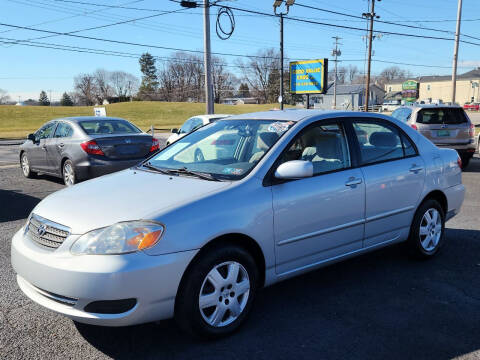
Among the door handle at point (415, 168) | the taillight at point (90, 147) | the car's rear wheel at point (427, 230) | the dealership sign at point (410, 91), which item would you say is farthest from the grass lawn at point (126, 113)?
the door handle at point (415, 168)

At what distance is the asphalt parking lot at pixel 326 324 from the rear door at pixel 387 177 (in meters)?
0.51

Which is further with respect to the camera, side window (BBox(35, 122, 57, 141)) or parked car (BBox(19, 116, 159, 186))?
side window (BBox(35, 122, 57, 141))

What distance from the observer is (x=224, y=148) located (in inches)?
162

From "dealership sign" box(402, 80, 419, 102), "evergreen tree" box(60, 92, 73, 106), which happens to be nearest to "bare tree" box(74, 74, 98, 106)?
"evergreen tree" box(60, 92, 73, 106)

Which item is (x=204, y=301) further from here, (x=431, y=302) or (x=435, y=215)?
(x=435, y=215)

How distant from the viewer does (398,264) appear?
187 inches

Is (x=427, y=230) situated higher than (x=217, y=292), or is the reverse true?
(x=217, y=292)

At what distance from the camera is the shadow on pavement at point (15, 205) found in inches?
273

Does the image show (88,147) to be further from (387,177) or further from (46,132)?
(387,177)

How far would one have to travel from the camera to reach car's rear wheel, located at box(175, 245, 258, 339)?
2965 millimetres

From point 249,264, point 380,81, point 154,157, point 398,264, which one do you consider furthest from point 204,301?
point 380,81

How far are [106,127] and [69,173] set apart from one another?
124 centimetres

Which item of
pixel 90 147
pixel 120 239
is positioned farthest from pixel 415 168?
pixel 90 147

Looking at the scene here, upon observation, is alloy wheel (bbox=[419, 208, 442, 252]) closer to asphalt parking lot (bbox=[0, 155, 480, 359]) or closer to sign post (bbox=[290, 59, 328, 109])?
asphalt parking lot (bbox=[0, 155, 480, 359])
